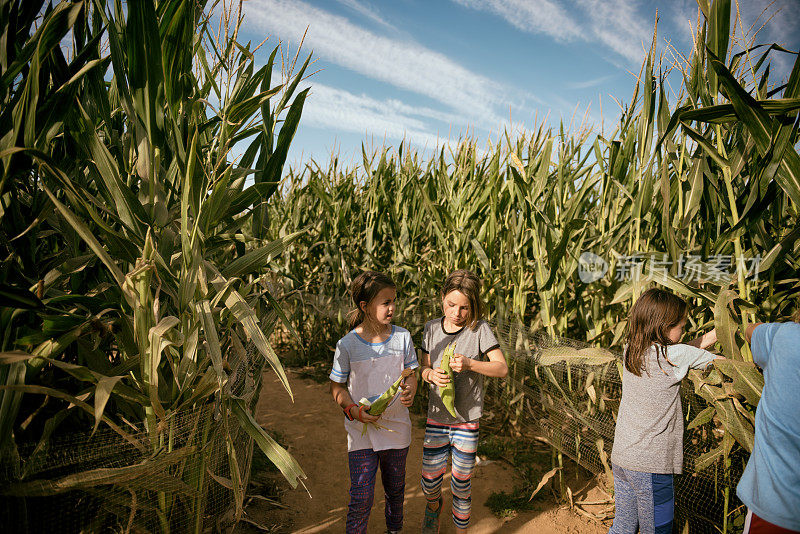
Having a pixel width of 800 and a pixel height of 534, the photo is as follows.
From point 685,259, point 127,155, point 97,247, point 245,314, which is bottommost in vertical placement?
point 245,314

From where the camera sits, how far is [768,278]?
2020 millimetres

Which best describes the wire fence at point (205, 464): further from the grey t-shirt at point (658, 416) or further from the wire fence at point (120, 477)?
the grey t-shirt at point (658, 416)

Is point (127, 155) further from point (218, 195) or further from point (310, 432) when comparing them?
point (310, 432)

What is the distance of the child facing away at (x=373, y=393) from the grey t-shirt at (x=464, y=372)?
222mm

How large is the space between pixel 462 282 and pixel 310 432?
224 centimetres

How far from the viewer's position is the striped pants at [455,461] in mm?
2170

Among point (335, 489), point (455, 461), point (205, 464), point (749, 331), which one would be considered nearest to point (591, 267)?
point (749, 331)

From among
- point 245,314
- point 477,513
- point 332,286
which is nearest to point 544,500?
point 477,513

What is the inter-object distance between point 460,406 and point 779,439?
119 centimetres

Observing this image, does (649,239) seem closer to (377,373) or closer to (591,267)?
(591,267)

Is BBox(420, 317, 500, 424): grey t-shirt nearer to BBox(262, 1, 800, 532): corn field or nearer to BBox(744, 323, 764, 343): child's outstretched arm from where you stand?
BBox(262, 1, 800, 532): corn field

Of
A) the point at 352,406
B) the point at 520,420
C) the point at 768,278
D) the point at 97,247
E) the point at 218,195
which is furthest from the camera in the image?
the point at 520,420

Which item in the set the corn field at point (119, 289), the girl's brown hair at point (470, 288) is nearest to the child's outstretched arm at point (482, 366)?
the girl's brown hair at point (470, 288)

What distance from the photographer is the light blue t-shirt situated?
Result: 1379mm
